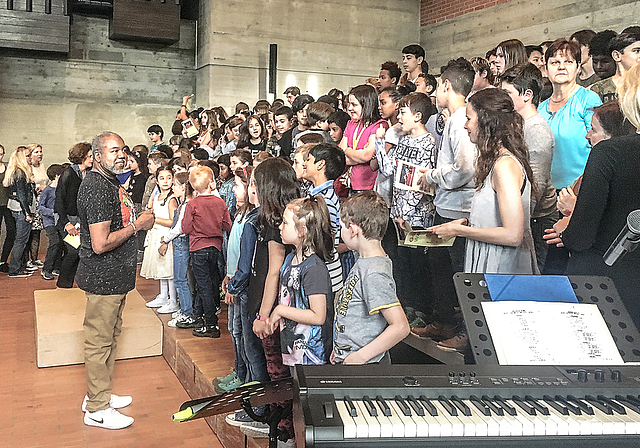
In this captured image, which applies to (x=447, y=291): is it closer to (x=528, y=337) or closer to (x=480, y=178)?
(x=480, y=178)

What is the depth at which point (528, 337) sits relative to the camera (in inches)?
58.5

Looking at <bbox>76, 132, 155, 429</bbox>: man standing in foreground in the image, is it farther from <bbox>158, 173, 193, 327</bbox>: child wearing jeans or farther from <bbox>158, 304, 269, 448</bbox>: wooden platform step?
<bbox>158, 173, 193, 327</bbox>: child wearing jeans

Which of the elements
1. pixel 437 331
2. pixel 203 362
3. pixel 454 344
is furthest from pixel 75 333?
pixel 454 344

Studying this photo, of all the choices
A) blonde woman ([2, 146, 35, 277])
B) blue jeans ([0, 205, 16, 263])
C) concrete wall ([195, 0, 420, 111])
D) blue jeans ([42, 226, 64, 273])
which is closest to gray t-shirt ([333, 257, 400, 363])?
blue jeans ([42, 226, 64, 273])

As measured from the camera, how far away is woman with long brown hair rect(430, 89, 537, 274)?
2.54 metres

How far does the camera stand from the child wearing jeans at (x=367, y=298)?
2229 mm

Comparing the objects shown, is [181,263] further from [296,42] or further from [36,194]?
[296,42]

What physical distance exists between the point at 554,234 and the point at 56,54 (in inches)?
413

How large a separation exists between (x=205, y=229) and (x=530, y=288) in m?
3.25

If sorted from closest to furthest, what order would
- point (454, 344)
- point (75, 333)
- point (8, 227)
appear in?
point (454, 344), point (75, 333), point (8, 227)

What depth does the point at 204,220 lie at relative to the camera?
4.49m

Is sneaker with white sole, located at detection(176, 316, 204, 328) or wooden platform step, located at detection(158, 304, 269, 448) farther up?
sneaker with white sole, located at detection(176, 316, 204, 328)

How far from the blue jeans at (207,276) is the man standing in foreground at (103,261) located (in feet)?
3.10

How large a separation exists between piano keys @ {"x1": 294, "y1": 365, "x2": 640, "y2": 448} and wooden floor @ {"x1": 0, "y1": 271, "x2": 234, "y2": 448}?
2249 millimetres
